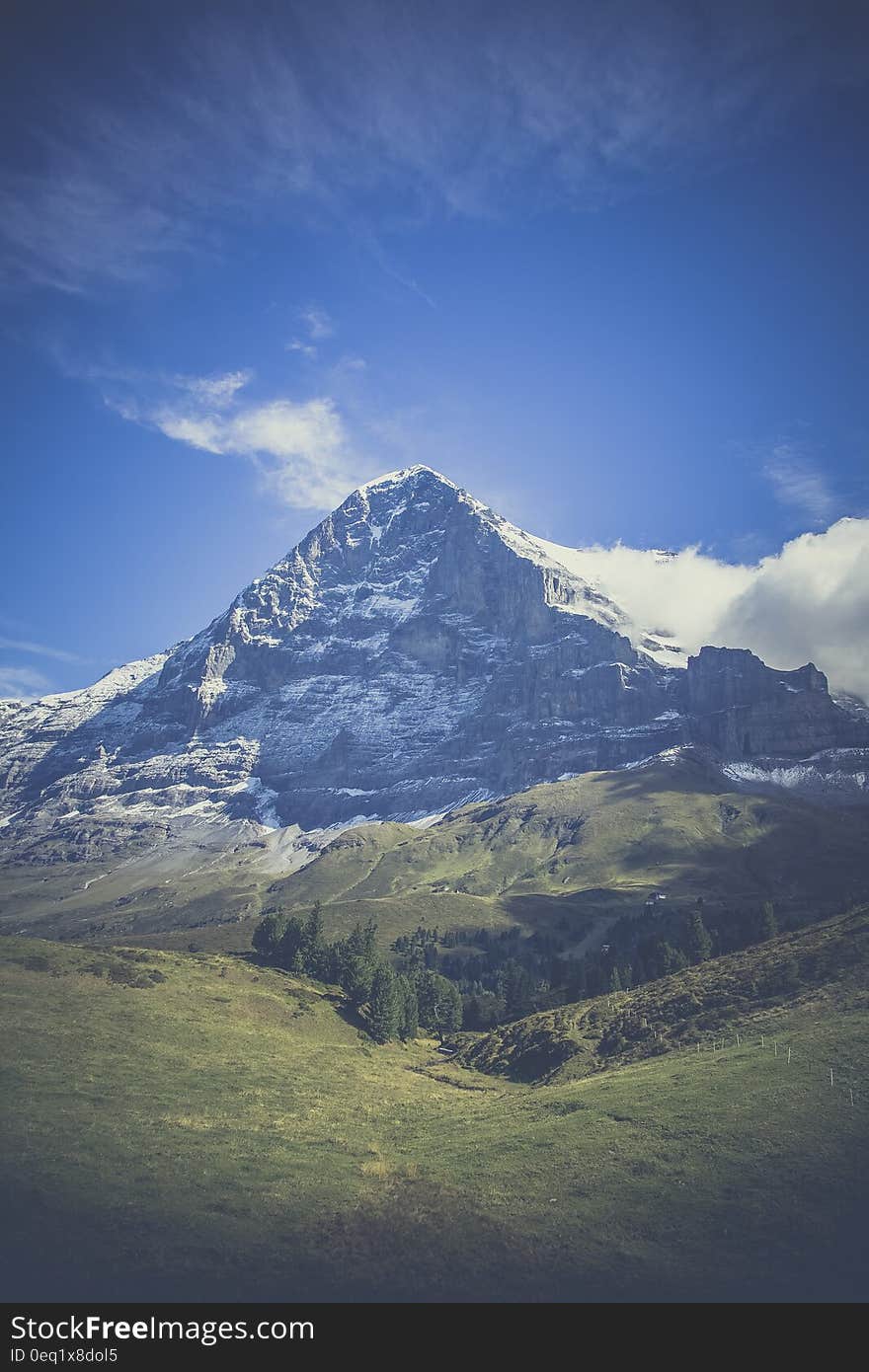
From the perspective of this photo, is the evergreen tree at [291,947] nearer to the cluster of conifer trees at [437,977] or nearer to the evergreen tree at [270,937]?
the cluster of conifer trees at [437,977]

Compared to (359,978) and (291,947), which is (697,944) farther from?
(291,947)

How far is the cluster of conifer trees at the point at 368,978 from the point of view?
4346 inches

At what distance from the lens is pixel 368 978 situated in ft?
383

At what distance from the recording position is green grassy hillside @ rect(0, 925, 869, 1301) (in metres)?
35.2

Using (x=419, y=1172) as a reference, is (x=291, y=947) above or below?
above

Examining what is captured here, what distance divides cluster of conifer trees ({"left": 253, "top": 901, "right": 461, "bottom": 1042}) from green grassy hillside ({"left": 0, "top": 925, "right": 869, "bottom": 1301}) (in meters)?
32.0

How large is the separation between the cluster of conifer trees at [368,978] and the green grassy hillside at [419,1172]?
105ft

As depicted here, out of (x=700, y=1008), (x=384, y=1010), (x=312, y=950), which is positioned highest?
(x=312, y=950)

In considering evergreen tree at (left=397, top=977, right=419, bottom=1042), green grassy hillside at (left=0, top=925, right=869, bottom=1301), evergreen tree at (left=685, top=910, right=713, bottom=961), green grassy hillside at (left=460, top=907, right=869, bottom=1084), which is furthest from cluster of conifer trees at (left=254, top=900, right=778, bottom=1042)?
green grassy hillside at (left=0, top=925, right=869, bottom=1301)

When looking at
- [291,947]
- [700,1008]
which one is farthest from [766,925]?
[291,947]

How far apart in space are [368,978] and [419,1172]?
6867 cm

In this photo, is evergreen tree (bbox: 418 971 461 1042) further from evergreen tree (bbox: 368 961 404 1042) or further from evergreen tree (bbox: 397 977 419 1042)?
evergreen tree (bbox: 368 961 404 1042)

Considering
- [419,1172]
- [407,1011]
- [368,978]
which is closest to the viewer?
[419,1172]
